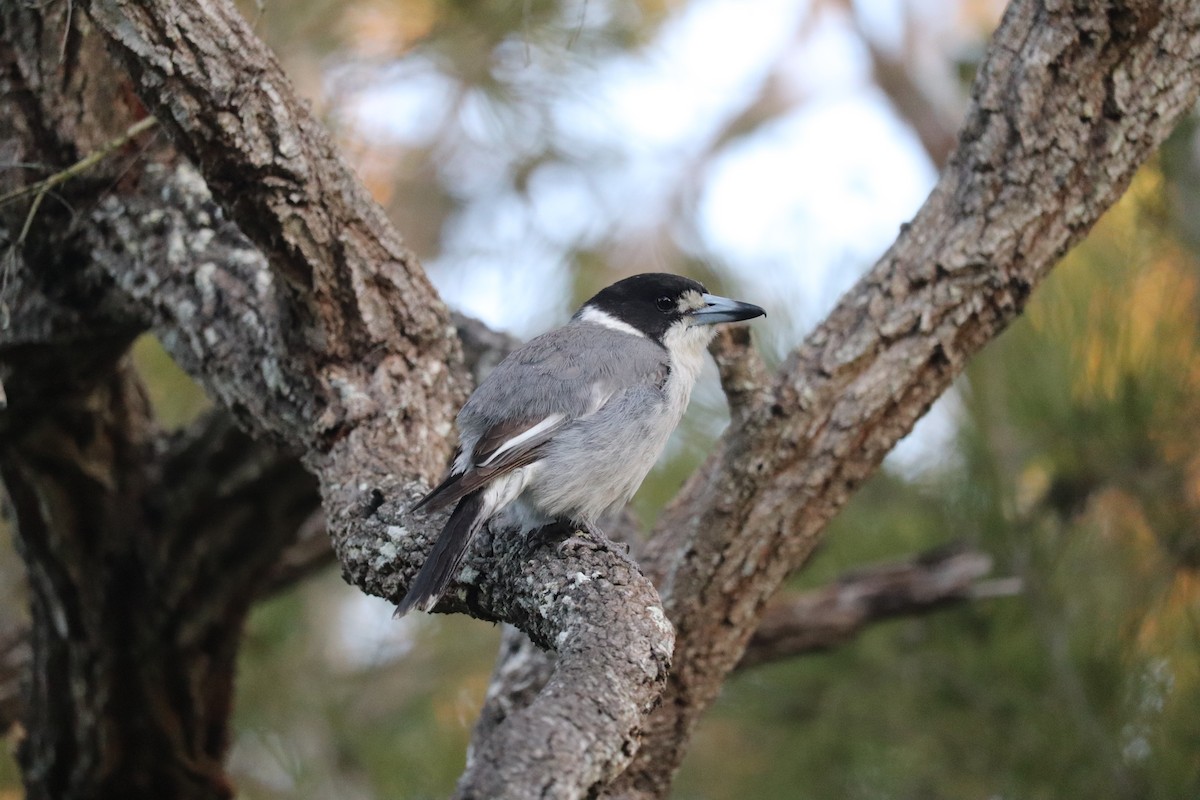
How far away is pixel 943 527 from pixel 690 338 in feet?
5.73

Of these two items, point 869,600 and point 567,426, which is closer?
point 567,426

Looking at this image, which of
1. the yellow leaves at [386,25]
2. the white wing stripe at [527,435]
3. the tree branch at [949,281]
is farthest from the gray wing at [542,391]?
the yellow leaves at [386,25]

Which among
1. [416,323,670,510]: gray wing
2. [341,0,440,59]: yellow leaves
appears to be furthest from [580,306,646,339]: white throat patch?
[341,0,440,59]: yellow leaves

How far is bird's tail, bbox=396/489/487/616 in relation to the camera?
2.21 metres

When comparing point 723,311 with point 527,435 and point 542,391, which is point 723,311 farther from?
point 527,435

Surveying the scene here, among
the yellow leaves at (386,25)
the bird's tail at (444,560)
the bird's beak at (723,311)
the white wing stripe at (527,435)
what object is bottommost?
the bird's tail at (444,560)

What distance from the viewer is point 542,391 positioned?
292 centimetres

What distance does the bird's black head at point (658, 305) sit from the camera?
3.40m

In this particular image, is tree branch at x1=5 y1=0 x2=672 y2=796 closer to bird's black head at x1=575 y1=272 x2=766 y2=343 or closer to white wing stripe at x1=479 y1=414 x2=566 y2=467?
white wing stripe at x1=479 y1=414 x2=566 y2=467

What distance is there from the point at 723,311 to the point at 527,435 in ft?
2.64

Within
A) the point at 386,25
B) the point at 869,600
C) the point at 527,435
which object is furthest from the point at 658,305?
the point at 386,25

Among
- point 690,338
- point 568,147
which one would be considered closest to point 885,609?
point 690,338

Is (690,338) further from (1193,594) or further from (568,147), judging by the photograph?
(568,147)

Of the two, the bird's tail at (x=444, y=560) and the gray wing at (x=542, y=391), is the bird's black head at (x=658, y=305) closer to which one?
the gray wing at (x=542, y=391)
